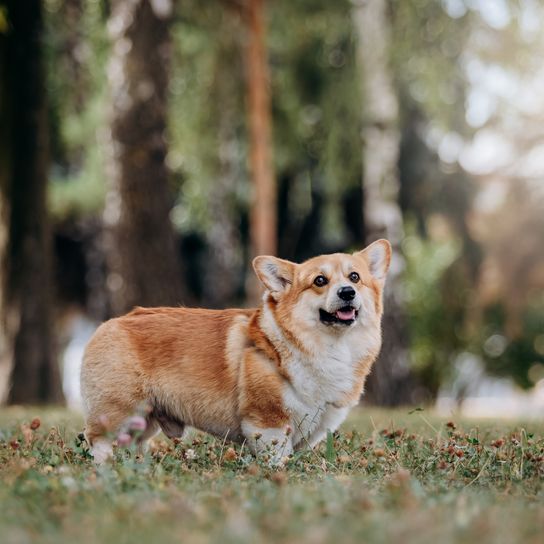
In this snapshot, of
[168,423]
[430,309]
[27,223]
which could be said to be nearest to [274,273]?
[168,423]

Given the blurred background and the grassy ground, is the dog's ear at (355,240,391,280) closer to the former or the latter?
the grassy ground

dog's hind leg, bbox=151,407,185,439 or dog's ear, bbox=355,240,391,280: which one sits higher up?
dog's ear, bbox=355,240,391,280

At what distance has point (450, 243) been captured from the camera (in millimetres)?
20062

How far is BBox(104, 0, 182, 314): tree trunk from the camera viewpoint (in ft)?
36.0

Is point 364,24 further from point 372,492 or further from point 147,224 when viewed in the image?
point 372,492

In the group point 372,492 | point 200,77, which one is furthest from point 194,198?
point 372,492

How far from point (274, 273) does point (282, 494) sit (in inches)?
85.5

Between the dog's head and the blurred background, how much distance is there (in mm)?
2898

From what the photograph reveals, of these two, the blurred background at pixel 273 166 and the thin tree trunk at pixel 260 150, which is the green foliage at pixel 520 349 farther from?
the thin tree trunk at pixel 260 150

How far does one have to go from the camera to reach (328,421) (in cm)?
528

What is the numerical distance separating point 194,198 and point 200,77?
2.47 meters

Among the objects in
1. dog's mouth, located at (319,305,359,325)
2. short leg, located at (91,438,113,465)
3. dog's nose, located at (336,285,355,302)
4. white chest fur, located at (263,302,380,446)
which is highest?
dog's nose, located at (336,285,355,302)

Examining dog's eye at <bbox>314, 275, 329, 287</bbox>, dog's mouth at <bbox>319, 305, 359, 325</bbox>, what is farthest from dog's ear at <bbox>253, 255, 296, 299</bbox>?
dog's mouth at <bbox>319, 305, 359, 325</bbox>

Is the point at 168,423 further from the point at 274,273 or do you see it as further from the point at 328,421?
the point at 274,273
